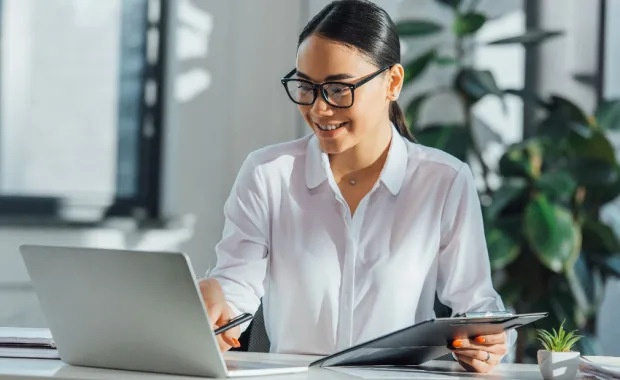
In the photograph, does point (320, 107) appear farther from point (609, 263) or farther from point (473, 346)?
point (609, 263)

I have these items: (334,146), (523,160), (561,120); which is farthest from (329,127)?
(561,120)

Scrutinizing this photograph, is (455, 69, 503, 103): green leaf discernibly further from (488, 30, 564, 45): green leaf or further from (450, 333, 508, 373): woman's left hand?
(450, 333, 508, 373): woman's left hand

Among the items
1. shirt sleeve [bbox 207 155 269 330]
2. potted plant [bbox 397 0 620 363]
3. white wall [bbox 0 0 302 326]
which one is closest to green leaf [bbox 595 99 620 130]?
potted plant [bbox 397 0 620 363]

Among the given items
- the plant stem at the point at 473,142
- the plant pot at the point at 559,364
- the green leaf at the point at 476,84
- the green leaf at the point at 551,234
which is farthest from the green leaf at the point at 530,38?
the plant pot at the point at 559,364

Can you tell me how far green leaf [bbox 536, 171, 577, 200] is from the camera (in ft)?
9.97

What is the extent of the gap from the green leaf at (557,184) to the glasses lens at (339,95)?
5.17 feet

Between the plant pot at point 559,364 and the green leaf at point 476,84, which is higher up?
the green leaf at point 476,84

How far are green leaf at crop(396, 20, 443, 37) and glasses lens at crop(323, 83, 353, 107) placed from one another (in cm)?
169

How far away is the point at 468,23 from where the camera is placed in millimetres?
3260

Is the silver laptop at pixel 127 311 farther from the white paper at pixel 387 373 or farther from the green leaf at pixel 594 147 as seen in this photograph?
the green leaf at pixel 594 147

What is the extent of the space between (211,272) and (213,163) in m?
1.97

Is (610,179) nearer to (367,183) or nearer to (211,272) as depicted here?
(367,183)

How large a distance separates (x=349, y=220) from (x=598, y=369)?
599 mm

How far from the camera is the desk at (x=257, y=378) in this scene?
1.17m
